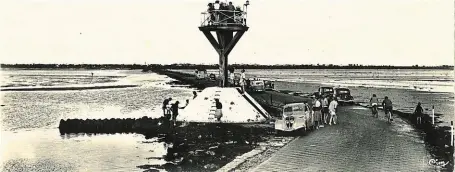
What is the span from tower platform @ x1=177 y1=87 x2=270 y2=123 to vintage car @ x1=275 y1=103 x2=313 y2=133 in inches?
118

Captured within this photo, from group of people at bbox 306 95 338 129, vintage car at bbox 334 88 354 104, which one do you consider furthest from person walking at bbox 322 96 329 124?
vintage car at bbox 334 88 354 104

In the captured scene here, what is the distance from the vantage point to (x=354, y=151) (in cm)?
1552

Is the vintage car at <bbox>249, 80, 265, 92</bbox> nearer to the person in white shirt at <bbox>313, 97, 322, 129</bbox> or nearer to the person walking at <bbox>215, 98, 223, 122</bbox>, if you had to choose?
the person walking at <bbox>215, 98, 223, 122</bbox>

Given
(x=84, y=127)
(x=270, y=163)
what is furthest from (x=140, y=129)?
(x=270, y=163)

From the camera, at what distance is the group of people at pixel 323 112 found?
2277 cm

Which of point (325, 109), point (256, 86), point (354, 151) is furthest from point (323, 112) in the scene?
point (256, 86)

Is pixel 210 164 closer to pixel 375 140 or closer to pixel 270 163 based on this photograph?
pixel 270 163

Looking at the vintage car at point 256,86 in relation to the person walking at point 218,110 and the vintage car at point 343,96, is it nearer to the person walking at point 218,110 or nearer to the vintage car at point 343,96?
the vintage car at point 343,96

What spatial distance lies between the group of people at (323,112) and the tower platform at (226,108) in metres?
2.76
